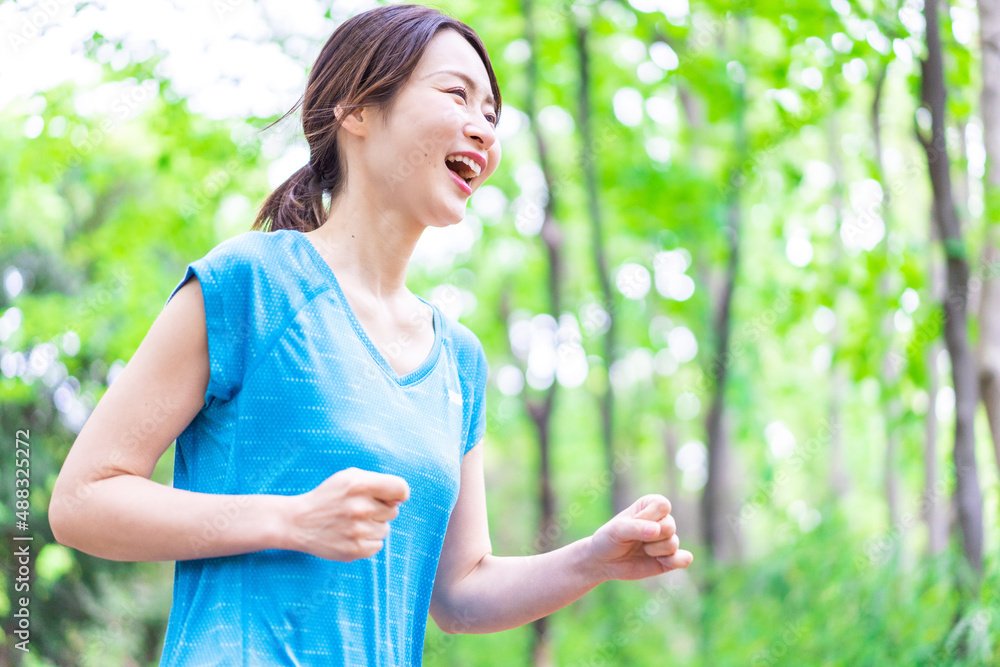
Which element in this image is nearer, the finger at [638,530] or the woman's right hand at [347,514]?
the woman's right hand at [347,514]

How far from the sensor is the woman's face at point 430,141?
4.63ft

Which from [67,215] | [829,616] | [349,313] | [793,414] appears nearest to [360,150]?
[349,313]

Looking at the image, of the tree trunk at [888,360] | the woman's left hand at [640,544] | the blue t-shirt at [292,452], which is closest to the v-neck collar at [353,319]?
the blue t-shirt at [292,452]

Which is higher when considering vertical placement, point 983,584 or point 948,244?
point 948,244

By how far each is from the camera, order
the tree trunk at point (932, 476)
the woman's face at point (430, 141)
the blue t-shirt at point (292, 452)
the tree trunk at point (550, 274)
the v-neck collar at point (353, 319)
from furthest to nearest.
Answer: the tree trunk at point (550, 274) < the tree trunk at point (932, 476) < the woman's face at point (430, 141) < the v-neck collar at point (353, 319) < the blue t-shirt at point (292, 452)

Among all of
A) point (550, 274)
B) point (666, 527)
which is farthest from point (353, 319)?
point (550, 274)

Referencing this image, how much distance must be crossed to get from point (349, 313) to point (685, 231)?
19.4 feet

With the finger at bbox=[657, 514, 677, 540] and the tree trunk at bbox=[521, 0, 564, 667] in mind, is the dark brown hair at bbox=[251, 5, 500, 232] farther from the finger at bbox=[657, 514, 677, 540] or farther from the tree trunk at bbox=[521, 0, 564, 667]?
the tree trunk at bbox=[521, 0, 564, 667]

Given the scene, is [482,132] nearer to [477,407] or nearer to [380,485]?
[477,407]

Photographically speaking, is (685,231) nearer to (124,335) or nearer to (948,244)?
(948,244)

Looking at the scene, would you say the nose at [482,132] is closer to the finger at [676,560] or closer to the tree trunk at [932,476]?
the finger at [676,560]

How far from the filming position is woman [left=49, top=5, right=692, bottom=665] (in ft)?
3.61

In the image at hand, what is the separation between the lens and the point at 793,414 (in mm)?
16125

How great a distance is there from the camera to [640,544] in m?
1.39
